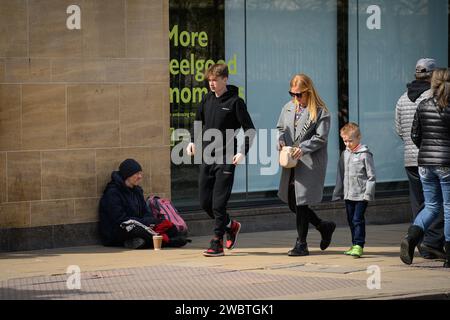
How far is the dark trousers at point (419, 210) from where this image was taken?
1275 centimetres

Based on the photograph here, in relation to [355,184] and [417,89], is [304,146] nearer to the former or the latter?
[355,184]

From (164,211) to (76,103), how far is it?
1601 mm

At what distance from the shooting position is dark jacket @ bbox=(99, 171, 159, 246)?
550 inches

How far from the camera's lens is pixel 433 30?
1850 cm

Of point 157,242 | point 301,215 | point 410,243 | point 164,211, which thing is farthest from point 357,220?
point 164,211

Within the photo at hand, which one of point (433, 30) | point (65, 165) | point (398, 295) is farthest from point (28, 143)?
point (433, 30)

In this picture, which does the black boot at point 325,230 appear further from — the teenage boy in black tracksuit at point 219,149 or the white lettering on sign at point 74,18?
the white lettering on sign at point 74,18

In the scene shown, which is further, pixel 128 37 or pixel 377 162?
pixel 377 162

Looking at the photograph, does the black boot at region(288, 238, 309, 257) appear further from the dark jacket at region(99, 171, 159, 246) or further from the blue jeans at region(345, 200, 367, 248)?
the dark jacket at region(99, 171, 159, 246)

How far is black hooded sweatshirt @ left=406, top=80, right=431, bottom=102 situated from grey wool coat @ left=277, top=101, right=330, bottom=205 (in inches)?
34.5

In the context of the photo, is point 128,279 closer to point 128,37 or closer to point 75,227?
point 75,227

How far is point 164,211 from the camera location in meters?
14.5

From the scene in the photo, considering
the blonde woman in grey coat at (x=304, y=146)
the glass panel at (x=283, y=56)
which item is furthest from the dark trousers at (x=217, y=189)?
the glass panel at (x=283, y=56)
